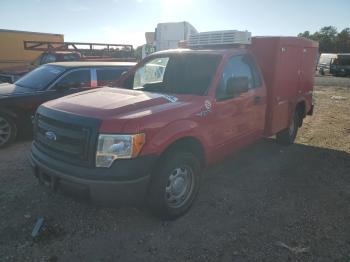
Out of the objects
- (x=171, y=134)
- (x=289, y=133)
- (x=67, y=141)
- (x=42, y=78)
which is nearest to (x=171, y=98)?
(x=171, y=134)

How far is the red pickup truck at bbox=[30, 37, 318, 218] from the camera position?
298cm

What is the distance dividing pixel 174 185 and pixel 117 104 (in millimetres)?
1099

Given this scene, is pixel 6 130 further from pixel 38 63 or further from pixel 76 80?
pixel 38 63

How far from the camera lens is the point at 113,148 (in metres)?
2.95

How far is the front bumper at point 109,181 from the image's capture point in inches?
116

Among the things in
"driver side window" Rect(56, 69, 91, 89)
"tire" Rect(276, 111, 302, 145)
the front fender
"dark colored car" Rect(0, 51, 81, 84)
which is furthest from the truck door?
"dark colored car" Rect(0, 51, 81, 84)

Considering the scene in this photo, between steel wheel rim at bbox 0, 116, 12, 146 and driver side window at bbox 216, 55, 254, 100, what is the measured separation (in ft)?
13.6

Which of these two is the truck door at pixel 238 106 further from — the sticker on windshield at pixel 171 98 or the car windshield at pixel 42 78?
the car windshield at pixel 42 78

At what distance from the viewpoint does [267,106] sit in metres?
5.16

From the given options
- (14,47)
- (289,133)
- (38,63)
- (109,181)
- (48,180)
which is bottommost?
(289,133)

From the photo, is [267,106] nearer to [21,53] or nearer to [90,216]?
[90,216]

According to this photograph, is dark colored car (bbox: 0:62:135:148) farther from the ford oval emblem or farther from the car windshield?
the ford oval emblem

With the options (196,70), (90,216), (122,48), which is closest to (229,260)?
(90,216)

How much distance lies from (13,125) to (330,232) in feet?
18.0
